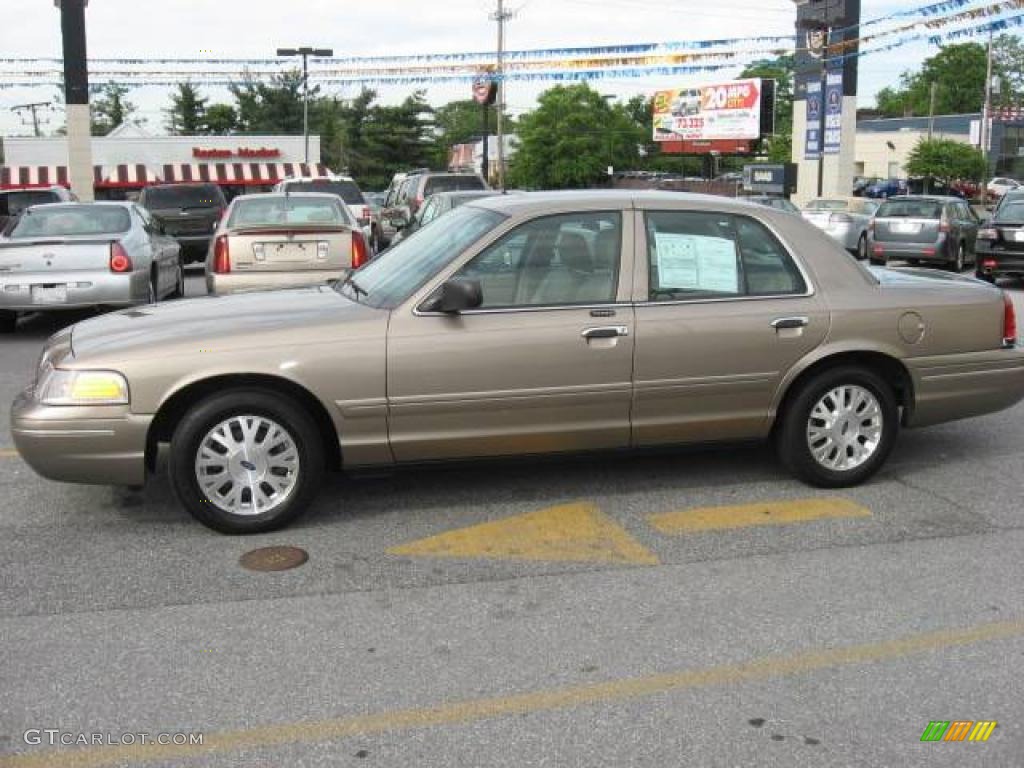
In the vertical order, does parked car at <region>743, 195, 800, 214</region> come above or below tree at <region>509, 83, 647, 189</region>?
below

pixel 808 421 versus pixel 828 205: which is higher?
pixel 828 205

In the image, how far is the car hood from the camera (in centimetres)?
505

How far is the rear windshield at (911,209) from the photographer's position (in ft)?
70.0

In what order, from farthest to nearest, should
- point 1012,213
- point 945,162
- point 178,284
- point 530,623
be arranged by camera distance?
point 945,162 → point 1012,213 → point 178,284 → point 530,623

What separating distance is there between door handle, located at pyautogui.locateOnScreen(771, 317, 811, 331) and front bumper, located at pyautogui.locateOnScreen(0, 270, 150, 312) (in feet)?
25.9

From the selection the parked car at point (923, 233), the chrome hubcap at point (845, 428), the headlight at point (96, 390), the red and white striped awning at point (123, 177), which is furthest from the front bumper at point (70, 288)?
the red and white striped awning at point (123, 177)

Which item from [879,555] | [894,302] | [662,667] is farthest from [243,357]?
[894,302]

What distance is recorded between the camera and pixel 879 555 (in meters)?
4.94

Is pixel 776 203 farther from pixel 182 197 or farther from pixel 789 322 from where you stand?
pixel 789 322

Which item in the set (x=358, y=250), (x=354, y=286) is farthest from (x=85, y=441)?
(x=358, y=250)

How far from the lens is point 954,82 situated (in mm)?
122000

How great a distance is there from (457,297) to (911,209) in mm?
18573

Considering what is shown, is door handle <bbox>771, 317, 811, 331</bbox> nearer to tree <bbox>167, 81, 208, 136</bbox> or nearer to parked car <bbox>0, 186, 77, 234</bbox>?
parked car <bbox>0, 186, 77, 234</bbox>

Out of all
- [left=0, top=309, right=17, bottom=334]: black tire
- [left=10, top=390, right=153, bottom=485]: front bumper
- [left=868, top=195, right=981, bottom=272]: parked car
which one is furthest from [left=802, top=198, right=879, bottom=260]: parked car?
[left=10, top=390, right=153, bottom=485]: front bumper
